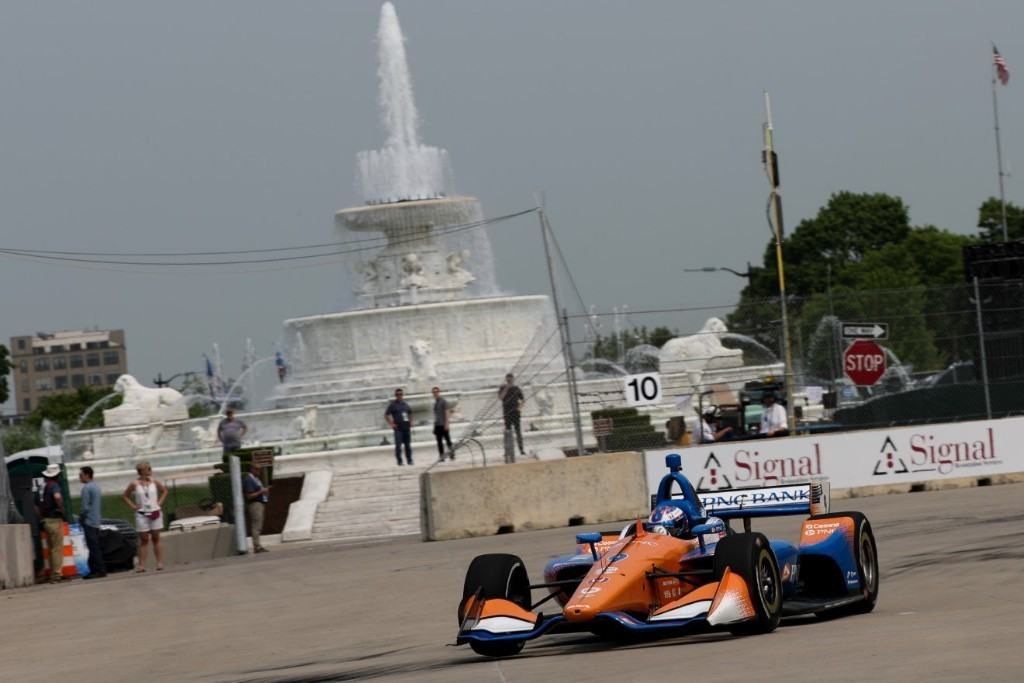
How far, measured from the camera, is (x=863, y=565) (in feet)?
41.3

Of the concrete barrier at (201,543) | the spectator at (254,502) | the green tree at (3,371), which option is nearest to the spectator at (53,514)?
the concrete barrier at (201,543)

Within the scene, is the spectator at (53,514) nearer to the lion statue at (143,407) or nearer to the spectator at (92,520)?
the spectator at (92,520)

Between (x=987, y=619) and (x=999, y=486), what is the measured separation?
15.7m

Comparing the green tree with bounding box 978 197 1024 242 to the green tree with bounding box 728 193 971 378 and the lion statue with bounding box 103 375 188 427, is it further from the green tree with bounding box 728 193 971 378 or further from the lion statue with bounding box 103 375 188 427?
the lion statue with bounding box 103 375 188 427

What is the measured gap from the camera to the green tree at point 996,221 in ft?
331

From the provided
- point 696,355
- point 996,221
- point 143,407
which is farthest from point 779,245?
point 996,221

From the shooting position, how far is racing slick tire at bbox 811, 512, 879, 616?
41.0 ft

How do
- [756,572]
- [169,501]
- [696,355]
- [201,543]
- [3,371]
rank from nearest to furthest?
[756,572]
[696,355]
[201,543]
[169,501]
[3,371]

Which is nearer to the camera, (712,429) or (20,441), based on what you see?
(712,429)

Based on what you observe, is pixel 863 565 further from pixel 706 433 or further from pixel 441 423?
pixel 441 423

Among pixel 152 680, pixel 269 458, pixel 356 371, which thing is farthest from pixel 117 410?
pixel 152 680

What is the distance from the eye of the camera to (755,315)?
1070 inches

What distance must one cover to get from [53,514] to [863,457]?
461 inches

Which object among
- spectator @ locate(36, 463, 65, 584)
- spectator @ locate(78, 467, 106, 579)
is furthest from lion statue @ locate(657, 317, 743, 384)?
spectator @ locate(36, 463, 65, 584)
